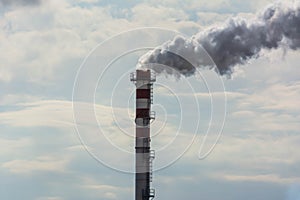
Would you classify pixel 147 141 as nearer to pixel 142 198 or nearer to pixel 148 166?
pixel 148 166

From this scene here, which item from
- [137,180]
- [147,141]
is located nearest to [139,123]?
[147,141]

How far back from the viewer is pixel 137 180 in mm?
31094

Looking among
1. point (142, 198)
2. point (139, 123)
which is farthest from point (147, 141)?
point (142, 198)

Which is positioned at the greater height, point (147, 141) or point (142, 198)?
point (147, 141)

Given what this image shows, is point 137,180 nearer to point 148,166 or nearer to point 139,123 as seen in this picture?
point 148,166

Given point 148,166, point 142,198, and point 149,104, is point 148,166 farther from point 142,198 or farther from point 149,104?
point 149,104

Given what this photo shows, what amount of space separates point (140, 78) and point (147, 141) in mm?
4360

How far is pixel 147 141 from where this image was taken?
103 feet

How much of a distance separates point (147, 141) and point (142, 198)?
3.74 m

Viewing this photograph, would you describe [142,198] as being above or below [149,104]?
below

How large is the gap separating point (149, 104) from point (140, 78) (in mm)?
1967

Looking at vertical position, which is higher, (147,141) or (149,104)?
(149,104)

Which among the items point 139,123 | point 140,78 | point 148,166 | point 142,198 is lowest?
point 142,198

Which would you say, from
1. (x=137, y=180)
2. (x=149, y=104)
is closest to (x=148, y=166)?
(x=137, y=180)
